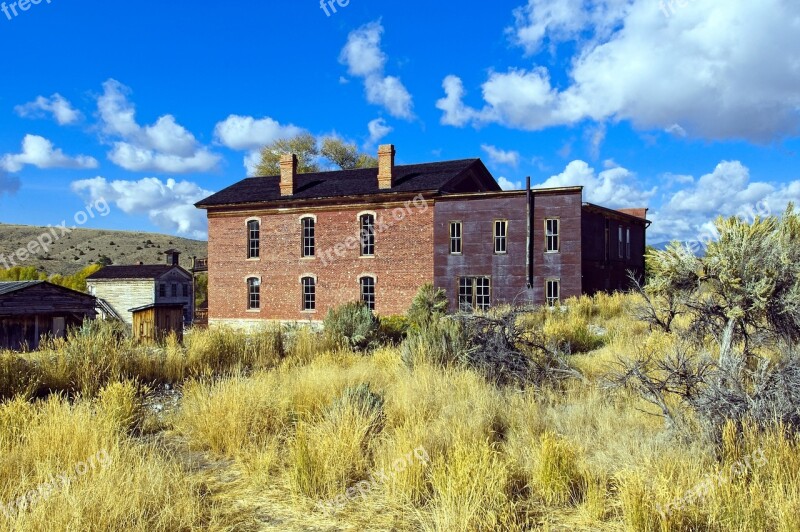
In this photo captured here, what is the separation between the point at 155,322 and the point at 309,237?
1513 cm

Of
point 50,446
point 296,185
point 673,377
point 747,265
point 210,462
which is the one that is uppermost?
point 296,185

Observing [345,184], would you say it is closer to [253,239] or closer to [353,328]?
[253,239]

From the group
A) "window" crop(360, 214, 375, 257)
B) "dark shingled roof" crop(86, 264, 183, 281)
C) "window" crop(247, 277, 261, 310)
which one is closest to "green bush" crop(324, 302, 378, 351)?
"window" crop(360, 214, 375, 257)

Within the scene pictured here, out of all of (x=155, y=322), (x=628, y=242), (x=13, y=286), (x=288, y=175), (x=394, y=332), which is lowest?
(x=394, y=332)

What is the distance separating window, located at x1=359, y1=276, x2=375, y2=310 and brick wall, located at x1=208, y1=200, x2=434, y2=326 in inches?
9.6

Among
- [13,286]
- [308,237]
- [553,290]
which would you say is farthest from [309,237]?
[13,286]

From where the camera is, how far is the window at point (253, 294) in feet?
97.0

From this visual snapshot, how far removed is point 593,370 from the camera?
28.9 feet

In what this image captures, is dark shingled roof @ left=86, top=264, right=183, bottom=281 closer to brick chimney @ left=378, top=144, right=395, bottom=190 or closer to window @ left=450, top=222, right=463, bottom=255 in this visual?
brick chimney @ left=378, top=144, right=395, bottom=190

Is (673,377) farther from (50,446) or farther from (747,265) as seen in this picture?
(50,446)

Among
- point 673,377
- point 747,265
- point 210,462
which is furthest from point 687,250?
point 210,462

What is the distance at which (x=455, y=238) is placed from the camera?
82.0 feet

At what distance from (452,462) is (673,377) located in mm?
2488

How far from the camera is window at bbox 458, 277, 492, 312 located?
80.1ft
